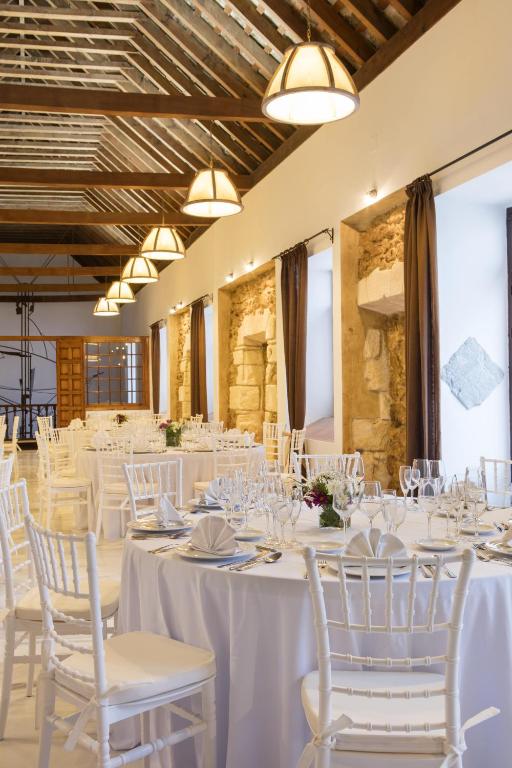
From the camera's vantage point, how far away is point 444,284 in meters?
5.65

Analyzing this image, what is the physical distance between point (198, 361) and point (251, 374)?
80.5 inches

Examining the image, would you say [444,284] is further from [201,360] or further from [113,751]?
[201,360]

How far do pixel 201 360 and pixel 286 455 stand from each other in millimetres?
5007

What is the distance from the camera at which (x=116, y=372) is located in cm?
1936

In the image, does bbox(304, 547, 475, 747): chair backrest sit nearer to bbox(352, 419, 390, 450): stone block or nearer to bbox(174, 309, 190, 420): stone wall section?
bbox(352, 419, 390, 450): stone block

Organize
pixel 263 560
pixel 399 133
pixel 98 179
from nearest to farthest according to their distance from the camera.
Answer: pixel 263 560, pixel 399 133, pixel 98 179

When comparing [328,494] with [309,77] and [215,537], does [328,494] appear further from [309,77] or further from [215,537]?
[309,77]

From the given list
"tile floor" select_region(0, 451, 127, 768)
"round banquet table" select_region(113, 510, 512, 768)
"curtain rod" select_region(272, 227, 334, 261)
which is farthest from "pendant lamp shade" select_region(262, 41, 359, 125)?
"curtain rod" select_region(272, 227, 334, 261)

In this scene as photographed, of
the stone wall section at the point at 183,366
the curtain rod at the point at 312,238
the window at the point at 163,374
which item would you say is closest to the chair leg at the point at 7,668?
the curtain rod at the point at 312,238

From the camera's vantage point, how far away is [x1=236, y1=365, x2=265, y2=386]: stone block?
11266 millimetres

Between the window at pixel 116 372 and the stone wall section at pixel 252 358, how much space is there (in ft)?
24.6

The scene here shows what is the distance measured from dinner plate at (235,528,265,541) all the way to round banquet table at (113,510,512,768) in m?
0.40

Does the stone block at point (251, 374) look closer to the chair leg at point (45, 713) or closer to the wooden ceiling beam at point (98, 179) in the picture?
the wooden ceiling beam at point (98, 179)

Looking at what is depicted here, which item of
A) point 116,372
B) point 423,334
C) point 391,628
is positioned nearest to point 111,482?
point 423,334
